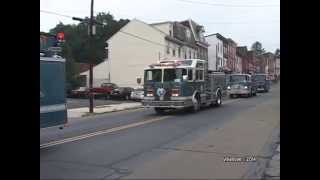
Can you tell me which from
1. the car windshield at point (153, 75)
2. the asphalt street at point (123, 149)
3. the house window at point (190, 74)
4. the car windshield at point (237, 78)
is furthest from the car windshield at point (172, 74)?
the car windshield at point (237, 78)

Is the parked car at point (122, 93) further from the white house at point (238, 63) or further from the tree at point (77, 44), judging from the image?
the white house at point (238, 63)

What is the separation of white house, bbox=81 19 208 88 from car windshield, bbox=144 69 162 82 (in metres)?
32.7

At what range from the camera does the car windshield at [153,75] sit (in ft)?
81.6

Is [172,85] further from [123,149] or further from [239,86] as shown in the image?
[239,86]

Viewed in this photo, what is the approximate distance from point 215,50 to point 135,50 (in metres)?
27.6

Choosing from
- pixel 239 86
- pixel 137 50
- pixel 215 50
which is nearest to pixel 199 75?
pixel 239 86

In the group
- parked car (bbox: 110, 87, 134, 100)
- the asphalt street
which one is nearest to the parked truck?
the asphalt street

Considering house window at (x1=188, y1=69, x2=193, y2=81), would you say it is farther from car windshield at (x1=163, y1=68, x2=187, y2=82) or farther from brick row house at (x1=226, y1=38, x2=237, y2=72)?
brick row house at (x1=226, y1=38, x2=237, y2=72)

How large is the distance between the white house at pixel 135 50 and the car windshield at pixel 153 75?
32726 mm
